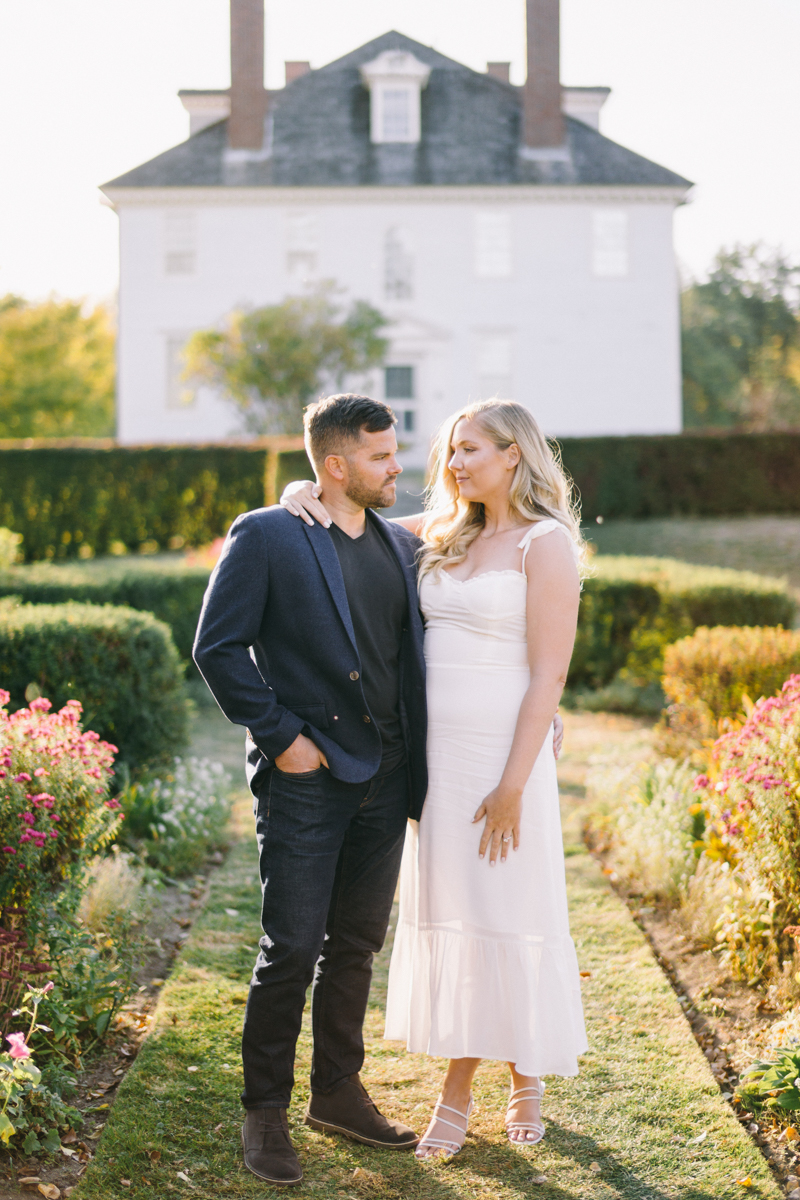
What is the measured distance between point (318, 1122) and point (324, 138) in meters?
25.5

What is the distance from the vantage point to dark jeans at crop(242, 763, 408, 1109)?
3.06 meters

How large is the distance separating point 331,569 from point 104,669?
356 centimetres

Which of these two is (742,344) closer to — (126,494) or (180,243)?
(180,243)

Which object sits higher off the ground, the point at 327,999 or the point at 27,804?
the point at 27,804

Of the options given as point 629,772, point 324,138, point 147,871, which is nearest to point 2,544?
point 147,871

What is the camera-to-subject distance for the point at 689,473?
59.4ft

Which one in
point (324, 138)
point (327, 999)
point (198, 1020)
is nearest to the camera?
point (327, 999)

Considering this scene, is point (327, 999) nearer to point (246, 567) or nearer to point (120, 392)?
point (246, 567)

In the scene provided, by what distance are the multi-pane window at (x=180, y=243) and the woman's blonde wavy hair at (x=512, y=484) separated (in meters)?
23.5

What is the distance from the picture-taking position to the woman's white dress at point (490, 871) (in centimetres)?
322

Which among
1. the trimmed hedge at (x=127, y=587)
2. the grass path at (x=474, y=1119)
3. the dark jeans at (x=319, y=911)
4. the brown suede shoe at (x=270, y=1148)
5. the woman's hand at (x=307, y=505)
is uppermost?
the woman's hand at (x=307, y=505)

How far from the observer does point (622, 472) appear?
1797 centimetres

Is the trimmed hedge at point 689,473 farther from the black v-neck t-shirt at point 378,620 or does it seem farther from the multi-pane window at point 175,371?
the black v-neck t-shirt at point 378,620

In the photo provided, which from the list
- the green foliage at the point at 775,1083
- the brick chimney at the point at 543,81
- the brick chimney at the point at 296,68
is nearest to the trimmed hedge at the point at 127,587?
the green foliage at the point at 775,1083
